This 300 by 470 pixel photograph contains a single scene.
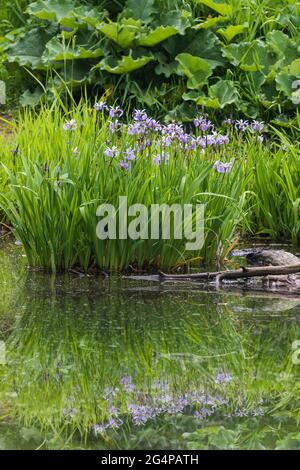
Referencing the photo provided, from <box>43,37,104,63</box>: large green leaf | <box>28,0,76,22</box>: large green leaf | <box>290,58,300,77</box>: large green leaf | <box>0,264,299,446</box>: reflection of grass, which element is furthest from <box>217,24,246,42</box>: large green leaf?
<box>0,264,299,446</box>: reflection of grass

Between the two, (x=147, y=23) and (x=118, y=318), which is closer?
(x=118, y=318)

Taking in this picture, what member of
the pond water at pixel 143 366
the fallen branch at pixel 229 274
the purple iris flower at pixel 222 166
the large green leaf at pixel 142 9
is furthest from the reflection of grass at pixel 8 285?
the large green leaf at pixel 142 9

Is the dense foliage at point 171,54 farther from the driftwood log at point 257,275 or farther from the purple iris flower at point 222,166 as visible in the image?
the driftwood log at point 257,275

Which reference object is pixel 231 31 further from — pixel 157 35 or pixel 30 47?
pixel 30 47

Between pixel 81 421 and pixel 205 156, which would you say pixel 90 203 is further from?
pixel 81 421

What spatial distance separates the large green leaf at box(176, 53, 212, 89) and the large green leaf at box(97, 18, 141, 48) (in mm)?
485

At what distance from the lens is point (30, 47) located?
9141 mm

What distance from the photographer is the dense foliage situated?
852 cm

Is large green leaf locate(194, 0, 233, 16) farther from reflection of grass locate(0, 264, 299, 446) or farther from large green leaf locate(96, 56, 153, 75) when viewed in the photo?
reflection of grass locate(0, 264, 299, 446)

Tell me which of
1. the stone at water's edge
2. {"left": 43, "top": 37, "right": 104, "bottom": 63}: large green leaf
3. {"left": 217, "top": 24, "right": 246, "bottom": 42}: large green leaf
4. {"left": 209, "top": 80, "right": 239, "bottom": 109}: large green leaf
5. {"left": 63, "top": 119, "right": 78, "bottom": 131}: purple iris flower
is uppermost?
{"left": 217, "top": 24, "right": 246, "bottom": 42}: large green leaf

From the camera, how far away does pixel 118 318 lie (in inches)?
183

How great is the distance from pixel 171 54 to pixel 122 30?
56 centimetres

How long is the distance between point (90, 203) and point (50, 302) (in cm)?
78

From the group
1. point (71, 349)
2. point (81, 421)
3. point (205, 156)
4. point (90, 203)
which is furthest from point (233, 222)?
point (81, 421)
